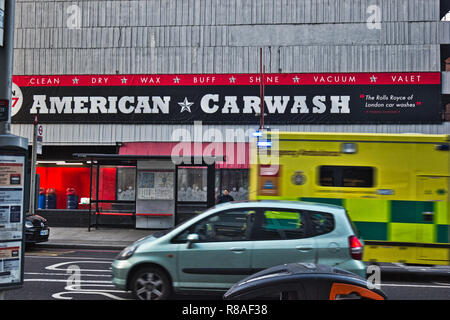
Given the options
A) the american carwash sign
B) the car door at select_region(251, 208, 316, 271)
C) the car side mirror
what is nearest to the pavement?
the american carwash sign

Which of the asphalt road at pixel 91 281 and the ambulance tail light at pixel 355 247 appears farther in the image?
the asphalt road at pixel 91 281

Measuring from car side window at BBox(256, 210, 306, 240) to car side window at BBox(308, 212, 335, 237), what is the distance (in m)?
0.14

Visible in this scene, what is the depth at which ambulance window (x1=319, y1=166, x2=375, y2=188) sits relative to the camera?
29.1ft

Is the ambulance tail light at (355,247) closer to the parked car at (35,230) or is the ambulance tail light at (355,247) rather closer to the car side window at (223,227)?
the car side window at (223,227)

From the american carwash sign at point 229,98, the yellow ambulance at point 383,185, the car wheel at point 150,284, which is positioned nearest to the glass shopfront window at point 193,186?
the american carwash sign at point 229,98

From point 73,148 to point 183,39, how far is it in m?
7.62

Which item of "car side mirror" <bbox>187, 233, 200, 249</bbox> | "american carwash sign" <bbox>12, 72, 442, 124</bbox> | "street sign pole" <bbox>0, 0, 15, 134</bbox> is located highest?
"american carwash sign" <bbox>12, 72, 442, 124</bbox>

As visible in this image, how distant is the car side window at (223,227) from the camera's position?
6363 millimetres

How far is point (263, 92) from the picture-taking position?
19641 mm

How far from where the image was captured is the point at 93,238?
1460 centimetres

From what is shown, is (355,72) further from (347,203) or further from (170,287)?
(170,287)

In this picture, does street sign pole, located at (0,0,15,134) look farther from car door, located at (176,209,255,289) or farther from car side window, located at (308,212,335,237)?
car side window, located at (308,212,335,237)

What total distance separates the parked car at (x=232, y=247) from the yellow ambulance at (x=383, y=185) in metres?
2.58

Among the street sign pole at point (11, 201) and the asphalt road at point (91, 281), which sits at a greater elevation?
the street sign pole at point (11, 201)
